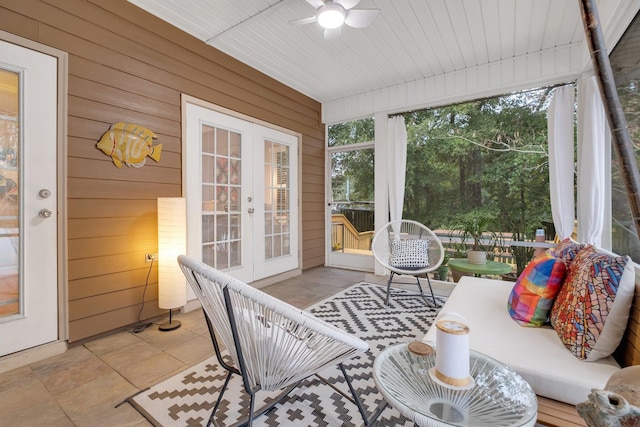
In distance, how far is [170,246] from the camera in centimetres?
234

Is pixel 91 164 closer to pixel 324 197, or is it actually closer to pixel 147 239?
pixel 147 239

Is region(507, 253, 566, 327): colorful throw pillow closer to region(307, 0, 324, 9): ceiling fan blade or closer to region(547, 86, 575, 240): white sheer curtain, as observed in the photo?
region(547, 86, 575, 240): white sheer curtain

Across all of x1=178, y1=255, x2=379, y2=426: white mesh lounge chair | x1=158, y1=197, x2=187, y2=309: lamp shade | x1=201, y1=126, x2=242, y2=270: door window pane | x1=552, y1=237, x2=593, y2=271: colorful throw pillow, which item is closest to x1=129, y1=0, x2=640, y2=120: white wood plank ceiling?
x1=201, y1=126, x2=242, y2=270: door window pane

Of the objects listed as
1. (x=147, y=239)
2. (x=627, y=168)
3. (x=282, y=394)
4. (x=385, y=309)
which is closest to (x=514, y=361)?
(x=627, y=168)

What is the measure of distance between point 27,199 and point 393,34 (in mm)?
3280

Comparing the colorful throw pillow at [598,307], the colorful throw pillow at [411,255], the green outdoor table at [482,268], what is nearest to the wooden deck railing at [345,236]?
the colorful throw pillow at [411,255]

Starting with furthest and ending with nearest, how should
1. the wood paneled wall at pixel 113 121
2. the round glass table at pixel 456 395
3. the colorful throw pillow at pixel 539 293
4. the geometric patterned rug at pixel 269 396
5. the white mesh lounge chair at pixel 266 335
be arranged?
the wood paneled wall at pixel 113 121
the colorful throw pillow at pixel 539 293
the geometric patterned rug at pixel 269 396
the white mesh lounge chair at pixel 266 335
the round glass table at pixel 456 395

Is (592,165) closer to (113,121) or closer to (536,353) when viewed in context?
(536,353)

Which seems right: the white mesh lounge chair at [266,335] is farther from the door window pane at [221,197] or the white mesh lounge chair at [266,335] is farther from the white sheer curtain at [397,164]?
the white sheer curtain at [397,164]

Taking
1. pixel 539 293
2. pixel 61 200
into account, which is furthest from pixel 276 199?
pixel 539 293

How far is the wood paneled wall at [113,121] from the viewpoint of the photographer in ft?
6.84

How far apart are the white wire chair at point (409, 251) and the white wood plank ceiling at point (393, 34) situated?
6.43 ft

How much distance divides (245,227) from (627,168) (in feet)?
10.7

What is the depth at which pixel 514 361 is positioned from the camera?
3.85ft
